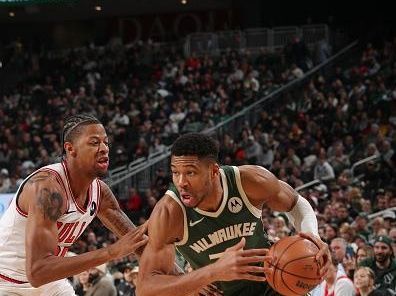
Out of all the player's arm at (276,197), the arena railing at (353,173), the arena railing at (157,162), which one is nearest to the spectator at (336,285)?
the player's arm at (276,197)

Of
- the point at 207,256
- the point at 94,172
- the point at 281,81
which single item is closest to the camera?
the point at 207,256

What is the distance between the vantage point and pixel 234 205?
4.41 meters

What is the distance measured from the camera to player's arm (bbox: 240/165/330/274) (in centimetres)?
448

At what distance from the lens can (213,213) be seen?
4.36 m

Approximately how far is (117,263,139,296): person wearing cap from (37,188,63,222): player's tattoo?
3.73 metres

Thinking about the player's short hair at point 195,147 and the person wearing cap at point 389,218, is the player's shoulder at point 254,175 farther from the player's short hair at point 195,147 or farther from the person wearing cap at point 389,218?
the person wearing cap at point 389,218

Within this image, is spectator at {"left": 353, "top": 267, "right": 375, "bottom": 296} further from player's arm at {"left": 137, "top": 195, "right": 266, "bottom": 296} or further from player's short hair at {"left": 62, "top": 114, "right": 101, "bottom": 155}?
player's short hair at {"left": 62, "top": 114, "right": 101, "bottom": 155}

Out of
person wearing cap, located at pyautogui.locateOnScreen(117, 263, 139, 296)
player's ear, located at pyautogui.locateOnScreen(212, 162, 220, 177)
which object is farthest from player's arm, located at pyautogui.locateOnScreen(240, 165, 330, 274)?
person wearing cap, located at pyautogui.locateOnScreen(117, 263, 139, 296)

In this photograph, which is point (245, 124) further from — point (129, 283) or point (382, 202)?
point (129, 283)

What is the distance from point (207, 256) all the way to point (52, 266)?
32.2 inches

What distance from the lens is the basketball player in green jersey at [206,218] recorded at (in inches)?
162

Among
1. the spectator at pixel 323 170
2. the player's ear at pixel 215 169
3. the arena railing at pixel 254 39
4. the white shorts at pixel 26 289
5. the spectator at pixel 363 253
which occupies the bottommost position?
the spectator at pixel 323 170

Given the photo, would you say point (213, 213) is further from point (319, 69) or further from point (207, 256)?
point (319, 69)

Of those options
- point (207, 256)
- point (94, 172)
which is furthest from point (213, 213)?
point (94, 172)
